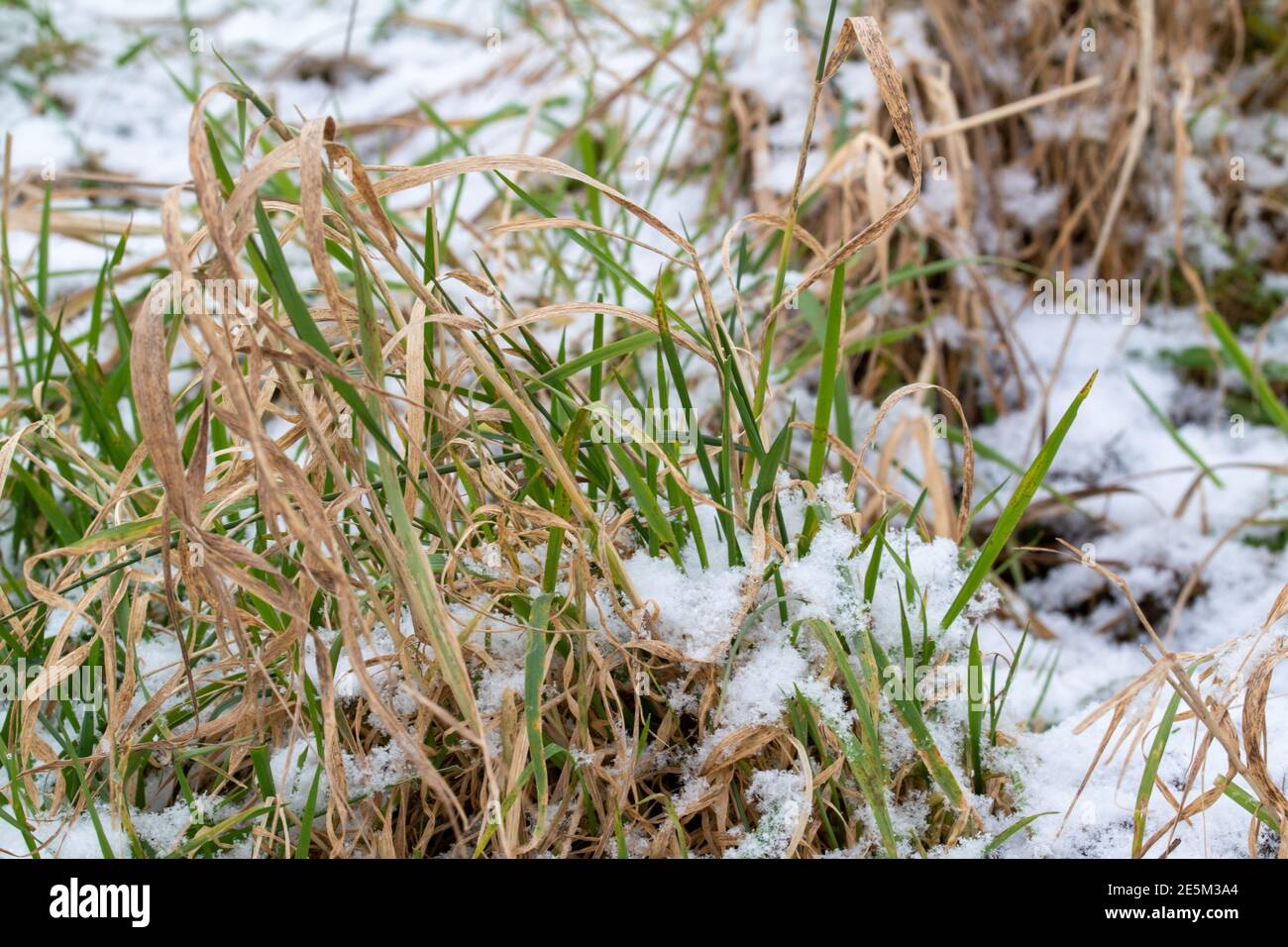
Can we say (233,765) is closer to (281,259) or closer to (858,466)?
(281,259)

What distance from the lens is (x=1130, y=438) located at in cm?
214

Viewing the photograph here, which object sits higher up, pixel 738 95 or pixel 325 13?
pixel 325 13

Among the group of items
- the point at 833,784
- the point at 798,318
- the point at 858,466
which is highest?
the point at 798,318

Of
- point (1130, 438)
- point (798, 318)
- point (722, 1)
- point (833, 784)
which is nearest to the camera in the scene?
point (833, 784)

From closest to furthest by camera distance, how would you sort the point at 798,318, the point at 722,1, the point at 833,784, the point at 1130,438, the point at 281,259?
the point at 281,259 → the point at 833,784 → the point at 798,318 → the point at 1130,438 → the point at 722,1

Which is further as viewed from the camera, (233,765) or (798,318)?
(798,318)

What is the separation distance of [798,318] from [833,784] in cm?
109

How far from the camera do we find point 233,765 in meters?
1.06

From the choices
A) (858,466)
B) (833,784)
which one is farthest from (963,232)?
(833,784)

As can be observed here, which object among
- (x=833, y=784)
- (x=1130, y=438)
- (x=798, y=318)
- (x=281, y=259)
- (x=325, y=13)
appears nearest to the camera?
(x=281, y=259)

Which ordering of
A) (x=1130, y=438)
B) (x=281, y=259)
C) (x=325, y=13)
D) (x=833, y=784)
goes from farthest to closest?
(x=325, y=13) < (x=1130, y=438) < (x=833, y=784) < (x=281, y=259)
